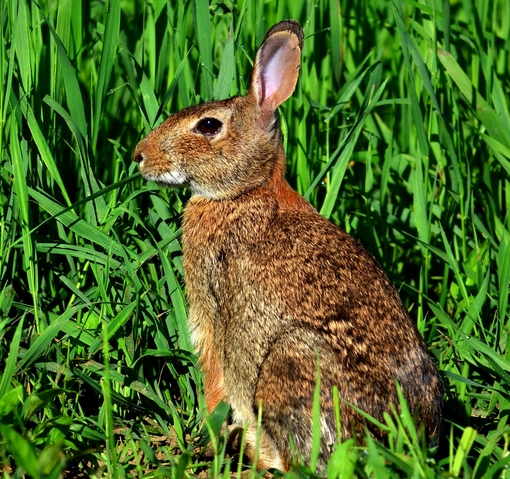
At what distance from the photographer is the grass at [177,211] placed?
3.73 m

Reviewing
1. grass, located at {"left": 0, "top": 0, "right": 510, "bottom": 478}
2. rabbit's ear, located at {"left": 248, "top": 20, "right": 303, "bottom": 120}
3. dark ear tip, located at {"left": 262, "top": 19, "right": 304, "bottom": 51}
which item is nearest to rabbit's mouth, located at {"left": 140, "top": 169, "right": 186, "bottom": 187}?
grass, located at {"left": 0, "top": 0, "right": 510, "bottom": 478}

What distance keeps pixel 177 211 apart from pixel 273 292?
101cm

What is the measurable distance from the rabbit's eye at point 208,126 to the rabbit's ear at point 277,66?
0.20m

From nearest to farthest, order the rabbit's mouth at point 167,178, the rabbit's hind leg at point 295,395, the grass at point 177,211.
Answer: the rabbit's hind leg at point 295,395
the grass at point 177,211
the rabbit's mouth at point 167,178

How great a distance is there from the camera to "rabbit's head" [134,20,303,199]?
4156 mm

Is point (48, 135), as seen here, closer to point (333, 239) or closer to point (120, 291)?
point (120, 291)

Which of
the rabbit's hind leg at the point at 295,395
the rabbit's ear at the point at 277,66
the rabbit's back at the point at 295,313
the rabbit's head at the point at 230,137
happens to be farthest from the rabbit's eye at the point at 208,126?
the rabbit's hind leg at the point at 295,395

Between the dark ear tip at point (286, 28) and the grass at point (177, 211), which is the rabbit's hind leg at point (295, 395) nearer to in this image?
the grass at point (177, 211)

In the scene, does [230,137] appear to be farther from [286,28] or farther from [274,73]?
[286,28]

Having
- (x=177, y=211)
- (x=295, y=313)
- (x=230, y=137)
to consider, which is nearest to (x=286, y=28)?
(x=230, y=137)

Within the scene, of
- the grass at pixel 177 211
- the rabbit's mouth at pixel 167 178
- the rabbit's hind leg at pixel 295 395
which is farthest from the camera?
the rabbit's mouth at pixel 167 178

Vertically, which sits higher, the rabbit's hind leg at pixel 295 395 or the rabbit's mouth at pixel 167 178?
the rabbit's mouth at pixel 167 178

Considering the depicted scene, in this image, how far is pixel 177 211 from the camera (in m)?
4.70

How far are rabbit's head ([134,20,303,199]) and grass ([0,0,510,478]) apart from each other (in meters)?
0.22
